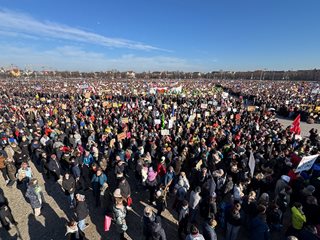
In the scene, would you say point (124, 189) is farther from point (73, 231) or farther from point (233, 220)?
point (233, 220)

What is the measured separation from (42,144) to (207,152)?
7.99 meters

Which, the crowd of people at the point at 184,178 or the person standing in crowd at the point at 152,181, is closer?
the crowd of people at the point at 184,178

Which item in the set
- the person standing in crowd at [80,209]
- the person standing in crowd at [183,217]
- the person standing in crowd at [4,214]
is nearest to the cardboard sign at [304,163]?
the person standing in crowd at [183,217]

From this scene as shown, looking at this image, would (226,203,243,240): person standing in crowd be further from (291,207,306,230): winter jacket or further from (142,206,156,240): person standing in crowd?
(142,206,156,240): person standing in crowd

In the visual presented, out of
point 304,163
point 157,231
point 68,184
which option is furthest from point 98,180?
point 304,163

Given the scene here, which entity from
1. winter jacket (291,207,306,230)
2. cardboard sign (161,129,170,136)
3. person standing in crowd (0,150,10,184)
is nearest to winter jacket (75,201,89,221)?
person standing in crowd (0,150,10,184)

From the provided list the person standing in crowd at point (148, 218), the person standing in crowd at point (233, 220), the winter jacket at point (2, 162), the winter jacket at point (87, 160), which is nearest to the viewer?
the person standing in crowd at point (148, 218)

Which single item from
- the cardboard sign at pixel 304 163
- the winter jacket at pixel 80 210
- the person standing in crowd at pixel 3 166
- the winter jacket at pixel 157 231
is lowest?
the person standing in crowd at pixel 3 166

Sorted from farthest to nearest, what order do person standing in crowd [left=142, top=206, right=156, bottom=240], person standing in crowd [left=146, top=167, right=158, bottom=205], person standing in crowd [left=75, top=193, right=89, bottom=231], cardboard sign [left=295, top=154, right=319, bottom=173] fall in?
1. person standing in crowd [left=146, top=167, right=158, bottom=205]
2. cardboard sign [left=295, top=154, right=319, bottom=173]
3. person standing in crowd [left=75, top=193, right=89, bottom=231]
4. person standing in crowd [left=142, top=206, right=156, bottom=240]

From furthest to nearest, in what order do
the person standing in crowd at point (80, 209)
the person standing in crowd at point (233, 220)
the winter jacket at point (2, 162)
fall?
the winter jacket at point (2, 162) → the person standing in crowd at point (80, 209) → the person standing in crowd at point (233, 220)

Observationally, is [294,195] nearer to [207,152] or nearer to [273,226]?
[273,226]

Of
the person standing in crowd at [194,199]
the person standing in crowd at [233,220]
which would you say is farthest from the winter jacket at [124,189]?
the person standing in crowd at [233,220]

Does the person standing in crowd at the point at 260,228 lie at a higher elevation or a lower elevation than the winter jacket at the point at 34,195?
higher

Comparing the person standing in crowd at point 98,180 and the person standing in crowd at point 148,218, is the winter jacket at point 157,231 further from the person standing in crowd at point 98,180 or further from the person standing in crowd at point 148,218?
the person standing in crowd at point 98,180
